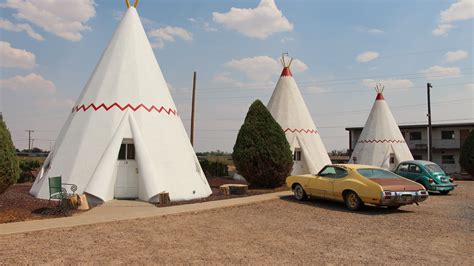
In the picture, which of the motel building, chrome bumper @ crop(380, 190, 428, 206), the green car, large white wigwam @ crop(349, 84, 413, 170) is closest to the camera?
chrome bumper @ crop(380, 190, 428, 206)

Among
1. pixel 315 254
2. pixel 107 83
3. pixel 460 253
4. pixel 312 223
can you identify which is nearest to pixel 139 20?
pixel 107 83

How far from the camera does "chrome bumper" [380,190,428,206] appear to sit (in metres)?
9.15

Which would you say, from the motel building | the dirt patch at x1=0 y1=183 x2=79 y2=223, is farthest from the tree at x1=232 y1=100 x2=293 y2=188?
the motel building

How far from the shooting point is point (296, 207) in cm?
1031

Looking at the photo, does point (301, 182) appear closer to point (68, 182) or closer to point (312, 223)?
point (312, 223)

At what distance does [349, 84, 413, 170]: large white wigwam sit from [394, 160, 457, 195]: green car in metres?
10.8

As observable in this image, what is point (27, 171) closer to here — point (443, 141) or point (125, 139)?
point (125, 139)

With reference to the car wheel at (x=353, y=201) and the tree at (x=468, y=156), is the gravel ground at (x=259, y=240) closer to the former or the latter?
the car wheel at (x=353, y=201)

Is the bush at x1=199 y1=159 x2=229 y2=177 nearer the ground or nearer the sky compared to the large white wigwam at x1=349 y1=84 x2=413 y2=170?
nearer the ground

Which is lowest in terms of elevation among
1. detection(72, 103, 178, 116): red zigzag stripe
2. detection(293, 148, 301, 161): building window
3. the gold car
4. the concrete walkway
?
the concrete walkway

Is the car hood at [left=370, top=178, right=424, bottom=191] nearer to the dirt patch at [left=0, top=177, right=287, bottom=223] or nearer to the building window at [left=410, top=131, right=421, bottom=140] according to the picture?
the dirt patch at [left=0, top=177, right=287, bottom=223]

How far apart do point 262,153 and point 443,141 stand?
88.8 feet

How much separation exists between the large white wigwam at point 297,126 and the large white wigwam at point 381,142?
698cm

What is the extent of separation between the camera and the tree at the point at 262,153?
49.7ft
